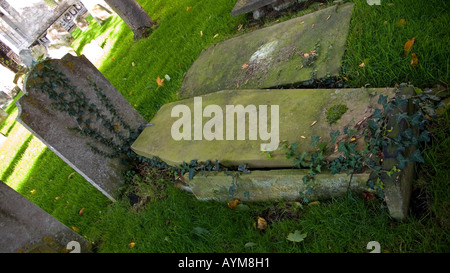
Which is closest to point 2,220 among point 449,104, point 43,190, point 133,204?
point 133,204

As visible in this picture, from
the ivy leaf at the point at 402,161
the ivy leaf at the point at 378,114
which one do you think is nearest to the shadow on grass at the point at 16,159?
the ivy leaf at the point at 378,114

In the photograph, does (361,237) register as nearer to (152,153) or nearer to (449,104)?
(449,104)

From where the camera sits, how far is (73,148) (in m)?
3.28

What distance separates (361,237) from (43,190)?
481cm

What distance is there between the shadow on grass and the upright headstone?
180 inches

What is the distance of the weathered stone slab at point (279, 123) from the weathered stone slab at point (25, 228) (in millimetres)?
1116

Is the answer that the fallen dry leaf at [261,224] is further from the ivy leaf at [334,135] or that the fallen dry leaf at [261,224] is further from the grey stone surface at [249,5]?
the grey stone surface at [249,5]

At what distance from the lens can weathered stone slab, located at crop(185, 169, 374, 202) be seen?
6.81ft

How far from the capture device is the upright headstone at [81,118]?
309cm

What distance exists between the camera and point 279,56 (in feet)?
11.1

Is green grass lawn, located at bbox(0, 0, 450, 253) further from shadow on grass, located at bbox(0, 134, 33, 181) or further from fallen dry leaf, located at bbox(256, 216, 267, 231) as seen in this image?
shadow on grass, located at bbox(0, 134, 33, 181)

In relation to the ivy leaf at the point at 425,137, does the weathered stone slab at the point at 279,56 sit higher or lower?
higher

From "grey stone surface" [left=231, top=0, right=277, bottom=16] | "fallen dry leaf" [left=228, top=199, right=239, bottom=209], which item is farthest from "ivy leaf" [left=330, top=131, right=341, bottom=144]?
"grey stone surface" [left=231, top=0, right=277, bottom=16]

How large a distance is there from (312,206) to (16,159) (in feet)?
23.8
